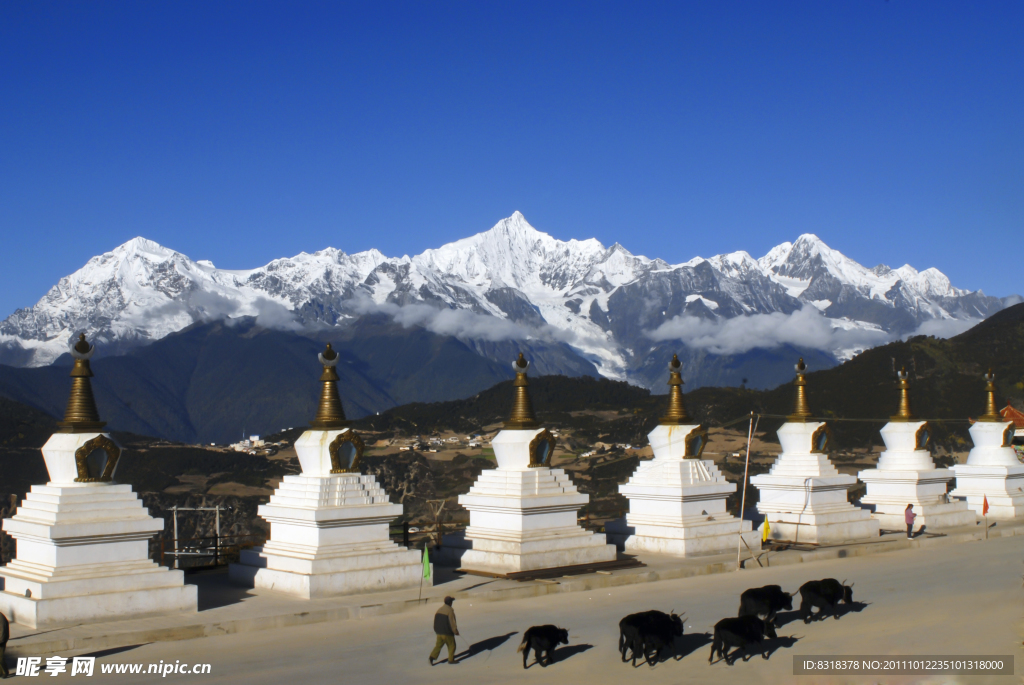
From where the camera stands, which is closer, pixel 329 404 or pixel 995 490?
pixel 329 404

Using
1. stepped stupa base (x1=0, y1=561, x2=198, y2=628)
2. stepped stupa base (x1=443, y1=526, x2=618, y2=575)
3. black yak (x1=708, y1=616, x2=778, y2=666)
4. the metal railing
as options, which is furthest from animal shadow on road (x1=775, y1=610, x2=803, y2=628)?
the metal railing

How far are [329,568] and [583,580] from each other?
17.5ft

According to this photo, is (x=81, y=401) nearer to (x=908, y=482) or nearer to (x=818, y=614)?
(x=818, y=614)

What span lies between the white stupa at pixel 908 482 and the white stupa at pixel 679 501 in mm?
7347

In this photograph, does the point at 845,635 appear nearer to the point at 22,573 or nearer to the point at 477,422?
the point at 22,573

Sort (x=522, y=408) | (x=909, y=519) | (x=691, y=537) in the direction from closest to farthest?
(x=522, y=408) → (x=691, y=537) → (x=909, y=519)

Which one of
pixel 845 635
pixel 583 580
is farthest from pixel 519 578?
pixel 845 635

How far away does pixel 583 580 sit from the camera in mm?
20641

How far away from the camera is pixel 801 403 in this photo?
28766mm

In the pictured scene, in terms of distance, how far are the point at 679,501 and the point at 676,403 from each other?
2870mm

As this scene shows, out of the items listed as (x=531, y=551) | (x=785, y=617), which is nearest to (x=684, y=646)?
(x=785, y=617)

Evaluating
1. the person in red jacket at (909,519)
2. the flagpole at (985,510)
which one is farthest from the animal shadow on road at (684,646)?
the flagpole at (985,510)

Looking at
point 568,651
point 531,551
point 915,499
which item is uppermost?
point 915,499

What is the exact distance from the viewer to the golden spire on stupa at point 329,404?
803 inches
